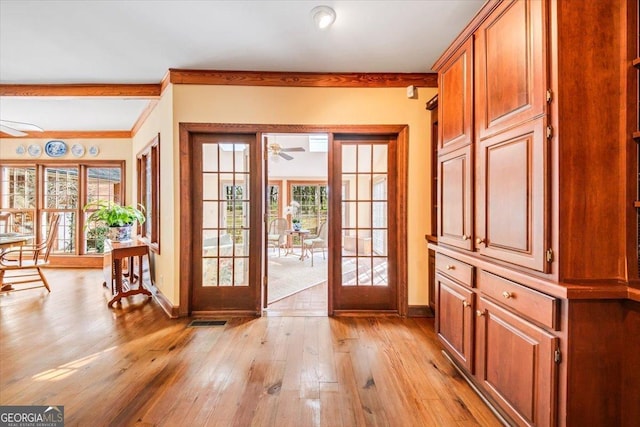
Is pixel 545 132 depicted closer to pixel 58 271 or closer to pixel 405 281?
pixel 405 281

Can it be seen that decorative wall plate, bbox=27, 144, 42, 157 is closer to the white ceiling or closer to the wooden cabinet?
the white ceiling

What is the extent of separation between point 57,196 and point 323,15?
20.3 feet

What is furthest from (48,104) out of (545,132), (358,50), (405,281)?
(545,132)

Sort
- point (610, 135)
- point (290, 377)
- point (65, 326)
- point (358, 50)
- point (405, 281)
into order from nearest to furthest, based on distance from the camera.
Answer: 1. point (610, 135)
2. point (290, 377)
3. point (358, 50)
4. point (65, 326)
5. point (405, 281)

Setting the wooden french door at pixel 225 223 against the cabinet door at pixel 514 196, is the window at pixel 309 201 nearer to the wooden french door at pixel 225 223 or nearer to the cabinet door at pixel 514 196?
the wooden french door at pixel 225 223

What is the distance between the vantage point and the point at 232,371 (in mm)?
2053

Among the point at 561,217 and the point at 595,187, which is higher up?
the point at 595,187

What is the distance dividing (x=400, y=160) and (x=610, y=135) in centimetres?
192

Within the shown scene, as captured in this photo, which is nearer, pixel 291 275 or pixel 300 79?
pixel 300 79

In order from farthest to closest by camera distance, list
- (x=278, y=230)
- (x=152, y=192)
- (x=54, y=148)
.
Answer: (x=278, y=230) < (x=54, y=148) < (x=152, y=192)

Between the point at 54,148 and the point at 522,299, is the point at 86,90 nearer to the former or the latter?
the point at 54,148

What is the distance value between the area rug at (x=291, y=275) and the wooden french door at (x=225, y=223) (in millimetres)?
663

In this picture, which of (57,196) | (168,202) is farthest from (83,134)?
(168,202)

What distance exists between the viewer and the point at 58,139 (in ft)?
17.3
